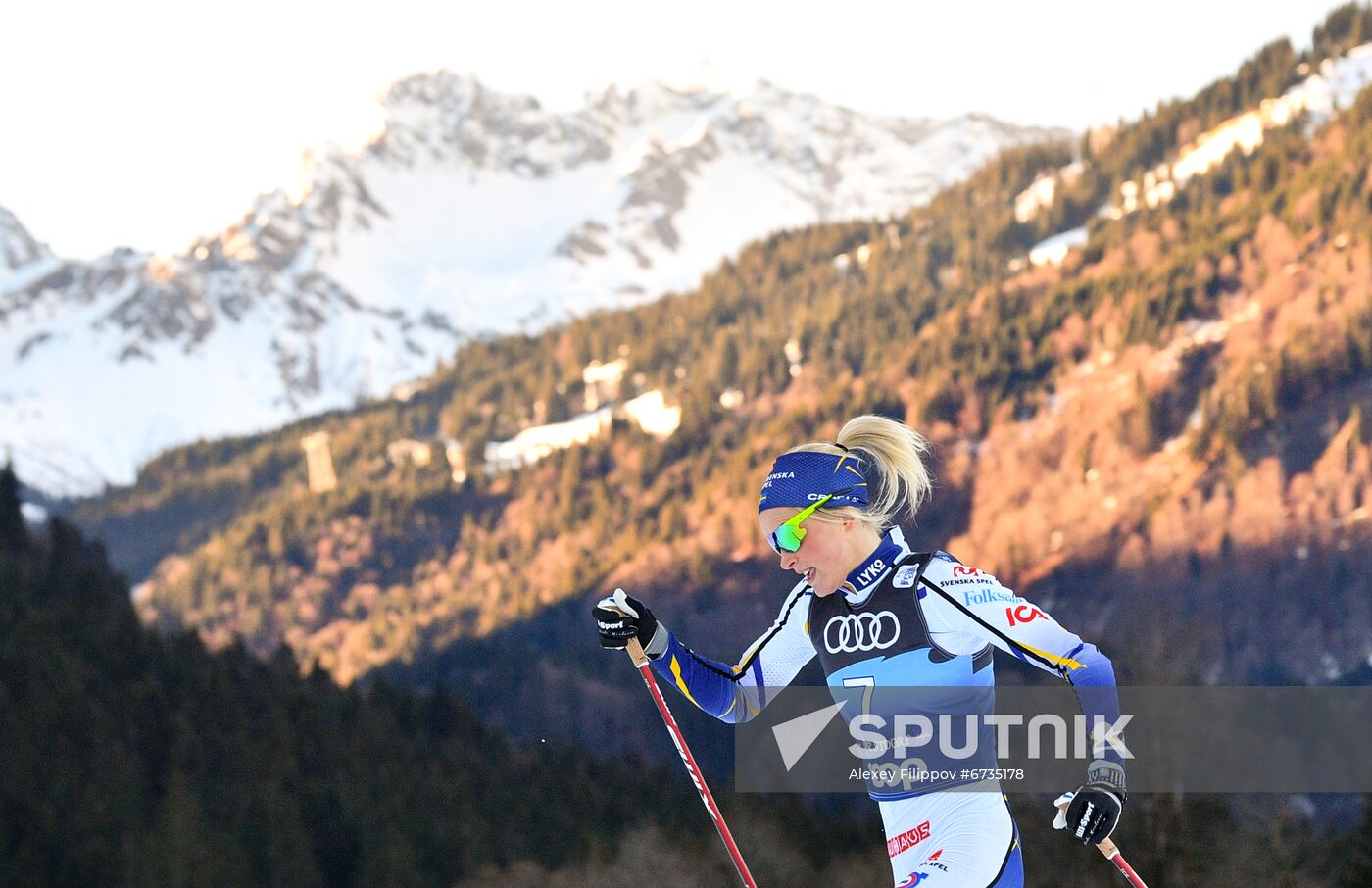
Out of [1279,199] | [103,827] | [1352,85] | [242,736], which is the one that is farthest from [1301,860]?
[1352,85]

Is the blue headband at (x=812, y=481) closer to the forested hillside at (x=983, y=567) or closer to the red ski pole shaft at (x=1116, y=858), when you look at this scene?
the red ski pole shaft at (x=1116, y=858)

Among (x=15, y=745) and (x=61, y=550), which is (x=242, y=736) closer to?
(x=15, y=745)

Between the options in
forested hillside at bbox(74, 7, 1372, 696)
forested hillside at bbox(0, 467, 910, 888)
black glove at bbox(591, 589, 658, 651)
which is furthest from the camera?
forested hillside at bbox(74, 7, 1372, 696)

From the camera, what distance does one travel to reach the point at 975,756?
6270mm

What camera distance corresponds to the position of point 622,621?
23.1 ft

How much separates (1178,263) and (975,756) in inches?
7015

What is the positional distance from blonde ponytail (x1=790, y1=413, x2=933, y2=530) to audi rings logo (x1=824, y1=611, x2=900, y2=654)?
1.42 ft

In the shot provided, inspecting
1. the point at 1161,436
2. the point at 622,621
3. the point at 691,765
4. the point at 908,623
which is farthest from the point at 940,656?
the point at 1161,436

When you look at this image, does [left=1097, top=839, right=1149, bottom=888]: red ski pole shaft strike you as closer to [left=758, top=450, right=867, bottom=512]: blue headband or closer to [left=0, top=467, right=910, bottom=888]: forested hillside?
[left=758, top=450, right=867, bottom=512]: blue headband

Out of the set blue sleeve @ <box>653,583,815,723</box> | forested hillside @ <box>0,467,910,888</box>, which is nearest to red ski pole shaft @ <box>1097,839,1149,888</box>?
blue sleeve @ <box>653,583,815,723</box>

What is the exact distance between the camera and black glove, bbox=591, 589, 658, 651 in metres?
7.01

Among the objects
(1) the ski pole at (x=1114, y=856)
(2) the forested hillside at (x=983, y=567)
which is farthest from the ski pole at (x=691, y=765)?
(2) the forested hillside at (x=983, y=567)

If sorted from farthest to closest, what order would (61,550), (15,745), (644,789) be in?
(61,550)
(644,789)
(15,745)

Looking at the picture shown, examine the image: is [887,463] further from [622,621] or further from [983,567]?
[983,567]
